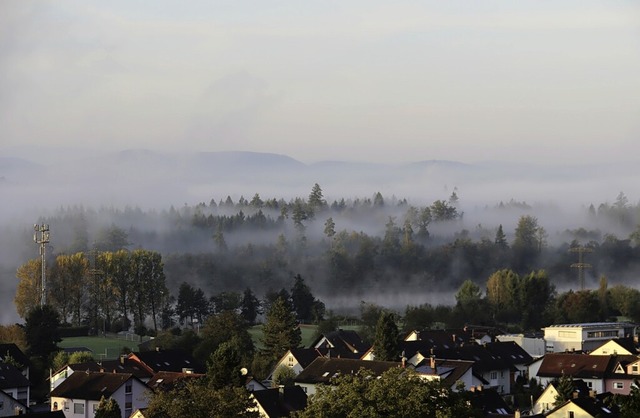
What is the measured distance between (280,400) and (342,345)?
95.3 feet

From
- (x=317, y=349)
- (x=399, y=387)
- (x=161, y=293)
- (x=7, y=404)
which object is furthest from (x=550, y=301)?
(x=399, y=387)

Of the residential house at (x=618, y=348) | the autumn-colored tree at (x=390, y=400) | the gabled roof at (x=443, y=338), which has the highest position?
the autumn-colored tree at (x=390, y=400)

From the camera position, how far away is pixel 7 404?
5953 cm

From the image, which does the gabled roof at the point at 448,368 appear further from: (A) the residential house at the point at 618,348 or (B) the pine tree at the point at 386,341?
(A) the residential house at the point at 618,348

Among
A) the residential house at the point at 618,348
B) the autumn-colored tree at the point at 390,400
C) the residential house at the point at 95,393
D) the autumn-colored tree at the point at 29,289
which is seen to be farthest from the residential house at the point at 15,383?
the autumn-colored tree at the point at 29,289

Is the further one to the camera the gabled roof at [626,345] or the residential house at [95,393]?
the gabled roof at [626,345]

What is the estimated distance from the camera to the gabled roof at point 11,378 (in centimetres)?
6369

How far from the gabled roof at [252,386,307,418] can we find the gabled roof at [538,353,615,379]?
18.2 metres

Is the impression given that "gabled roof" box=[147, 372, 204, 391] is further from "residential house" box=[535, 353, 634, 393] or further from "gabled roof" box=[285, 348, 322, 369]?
"residential house" box=[535, 353, 634, 393]

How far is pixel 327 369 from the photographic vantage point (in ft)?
213

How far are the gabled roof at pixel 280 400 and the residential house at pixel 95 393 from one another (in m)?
7.37

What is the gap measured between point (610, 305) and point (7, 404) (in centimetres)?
6674

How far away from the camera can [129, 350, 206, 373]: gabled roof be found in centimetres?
6794

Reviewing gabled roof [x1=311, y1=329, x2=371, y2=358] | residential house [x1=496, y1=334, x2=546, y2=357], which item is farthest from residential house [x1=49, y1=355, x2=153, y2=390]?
residential house [x1=496, y1=334, x2=546, y2=357]
